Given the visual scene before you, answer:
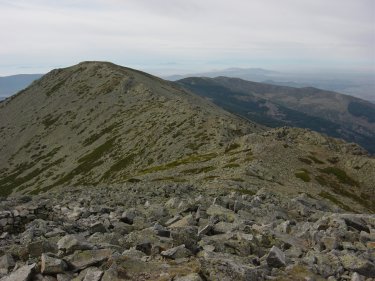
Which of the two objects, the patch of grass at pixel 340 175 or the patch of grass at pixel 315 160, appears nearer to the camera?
the patch of grass at pixel 340 175

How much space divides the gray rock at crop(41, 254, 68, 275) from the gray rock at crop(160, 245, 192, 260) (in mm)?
3977

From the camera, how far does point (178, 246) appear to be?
1714cm

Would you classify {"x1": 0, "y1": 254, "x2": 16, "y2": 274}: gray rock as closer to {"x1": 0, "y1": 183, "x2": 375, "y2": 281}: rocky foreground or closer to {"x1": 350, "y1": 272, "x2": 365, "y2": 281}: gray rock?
{"x1": 0, "y1": 183, "x2": 375, "y2": 281}: rocky foreground

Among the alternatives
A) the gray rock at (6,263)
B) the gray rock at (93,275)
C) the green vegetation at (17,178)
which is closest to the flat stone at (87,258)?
the gray rock at (93,275)

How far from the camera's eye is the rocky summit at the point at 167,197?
16.4 metres

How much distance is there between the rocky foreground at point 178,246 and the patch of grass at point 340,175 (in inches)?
2112

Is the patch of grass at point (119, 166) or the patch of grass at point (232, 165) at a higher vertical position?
the patch of grass at point (232, 165)

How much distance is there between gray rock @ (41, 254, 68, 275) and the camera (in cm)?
1458

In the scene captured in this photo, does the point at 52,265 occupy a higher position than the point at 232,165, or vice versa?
the point at 52,265

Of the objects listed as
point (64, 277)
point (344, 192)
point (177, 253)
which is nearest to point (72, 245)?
point (64, 277)

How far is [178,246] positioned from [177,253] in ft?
1.68

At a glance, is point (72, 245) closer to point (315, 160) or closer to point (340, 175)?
point (340, 175)

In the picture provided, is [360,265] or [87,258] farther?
[360,265]

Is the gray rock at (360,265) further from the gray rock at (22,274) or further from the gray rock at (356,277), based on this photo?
the gray rock at (22,274)
